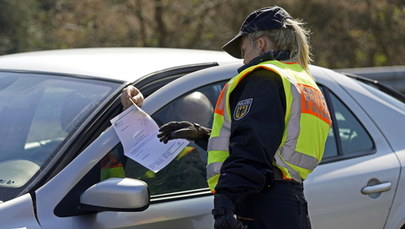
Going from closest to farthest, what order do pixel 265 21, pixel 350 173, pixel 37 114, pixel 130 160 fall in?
pixel 265 21, pixel 130 160, pixel 37 114, pixel 350 173

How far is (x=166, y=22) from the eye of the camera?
43.9ft

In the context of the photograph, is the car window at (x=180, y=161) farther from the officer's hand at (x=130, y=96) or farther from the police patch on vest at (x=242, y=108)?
the police patch on vest at (x=242, y=108)

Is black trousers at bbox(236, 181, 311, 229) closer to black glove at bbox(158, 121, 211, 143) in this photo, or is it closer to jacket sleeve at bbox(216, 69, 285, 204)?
jacket sleeve at bbox(216, 69, 285, 204)

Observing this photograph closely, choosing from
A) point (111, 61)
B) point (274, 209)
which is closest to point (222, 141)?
point (274, 209)

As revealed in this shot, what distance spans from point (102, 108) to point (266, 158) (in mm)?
774

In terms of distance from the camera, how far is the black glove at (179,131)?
9.16ft

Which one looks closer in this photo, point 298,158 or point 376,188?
point 298,158

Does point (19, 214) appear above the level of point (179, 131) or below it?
below

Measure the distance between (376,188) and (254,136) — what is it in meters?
1.21

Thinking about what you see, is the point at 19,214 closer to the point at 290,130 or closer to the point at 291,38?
the point at 290,130

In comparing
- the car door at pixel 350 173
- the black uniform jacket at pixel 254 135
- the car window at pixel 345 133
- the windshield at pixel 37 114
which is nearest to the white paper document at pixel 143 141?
the windshield at pixel 37 114

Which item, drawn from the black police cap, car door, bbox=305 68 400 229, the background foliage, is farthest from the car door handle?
the background foliage

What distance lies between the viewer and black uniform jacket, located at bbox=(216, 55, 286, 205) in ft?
8.04

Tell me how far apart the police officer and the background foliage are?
1003 centimetres
